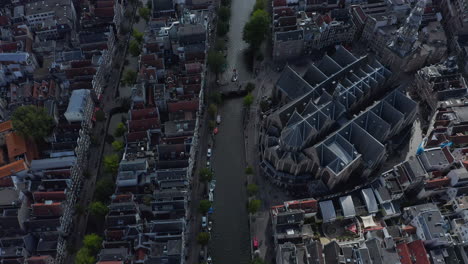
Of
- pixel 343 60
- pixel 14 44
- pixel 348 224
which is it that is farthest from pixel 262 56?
pixel 14 44

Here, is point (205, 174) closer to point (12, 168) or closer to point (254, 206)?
point (254, 206)

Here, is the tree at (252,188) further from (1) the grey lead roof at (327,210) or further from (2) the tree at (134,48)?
(2) the tree at (134,48)

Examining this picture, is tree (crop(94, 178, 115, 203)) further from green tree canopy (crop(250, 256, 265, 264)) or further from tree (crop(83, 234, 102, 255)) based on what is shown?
green tree canopy (crop(250, 256, 265, 264))

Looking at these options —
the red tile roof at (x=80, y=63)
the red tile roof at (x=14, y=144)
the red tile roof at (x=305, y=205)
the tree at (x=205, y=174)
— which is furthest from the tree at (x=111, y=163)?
the red tile roof at (x=305, y=205)

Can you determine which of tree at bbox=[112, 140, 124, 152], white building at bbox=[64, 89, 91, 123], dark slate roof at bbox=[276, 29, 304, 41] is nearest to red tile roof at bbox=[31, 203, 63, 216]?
tree at bbox=[112, 140, 124, 152]

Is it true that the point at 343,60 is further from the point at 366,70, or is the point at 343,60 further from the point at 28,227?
the point at 28,227
